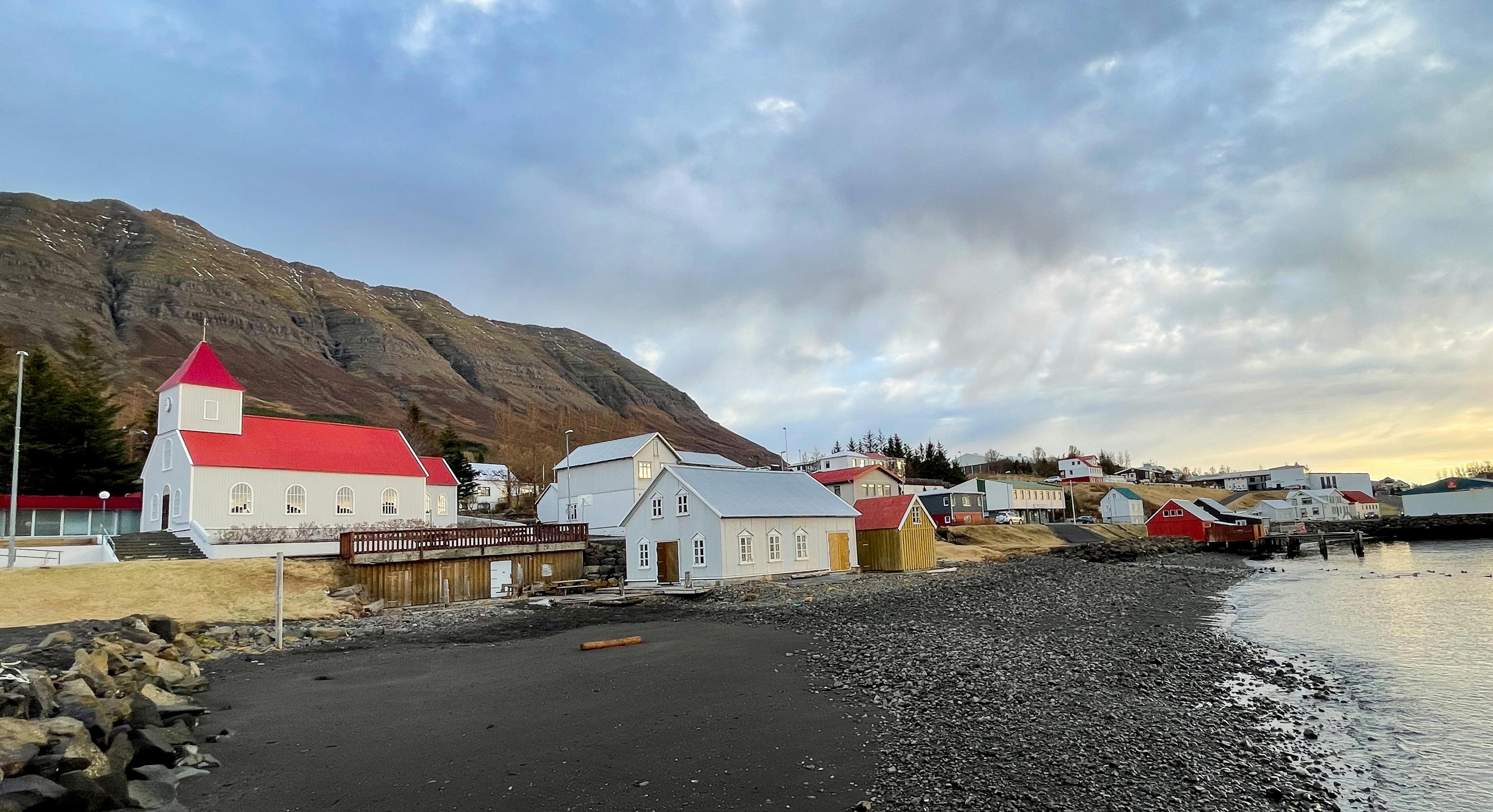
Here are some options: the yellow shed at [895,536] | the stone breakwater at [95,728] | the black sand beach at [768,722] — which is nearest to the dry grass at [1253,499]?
the yellow shed at [895,536]

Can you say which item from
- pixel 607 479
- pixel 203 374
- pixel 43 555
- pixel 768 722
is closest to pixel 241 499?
pixel 203 374

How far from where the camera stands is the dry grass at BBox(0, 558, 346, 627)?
22.3 m

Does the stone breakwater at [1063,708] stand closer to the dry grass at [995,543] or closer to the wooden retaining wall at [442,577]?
the wooden retaining wall at [442,577]

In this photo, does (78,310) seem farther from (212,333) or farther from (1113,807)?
(1113,807)

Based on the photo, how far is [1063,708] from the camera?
13.0m

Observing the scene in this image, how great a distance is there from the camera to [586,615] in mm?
27312

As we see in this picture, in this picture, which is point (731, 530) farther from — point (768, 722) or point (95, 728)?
point (95, 728)

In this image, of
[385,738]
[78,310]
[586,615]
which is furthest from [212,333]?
[385,738]

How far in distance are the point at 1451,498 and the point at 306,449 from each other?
119 m

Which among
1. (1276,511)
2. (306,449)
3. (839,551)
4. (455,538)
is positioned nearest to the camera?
(455,538)

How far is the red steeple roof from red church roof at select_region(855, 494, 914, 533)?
33.1 m

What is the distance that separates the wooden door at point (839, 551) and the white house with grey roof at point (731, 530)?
0.14 feet

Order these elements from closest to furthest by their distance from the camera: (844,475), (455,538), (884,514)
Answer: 1. (455,538)
2. (884,514)
3. (844,475)

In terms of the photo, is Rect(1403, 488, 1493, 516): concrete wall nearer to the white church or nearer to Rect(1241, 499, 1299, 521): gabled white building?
Rect(1241, 499, 1299, 521): gabled white building
